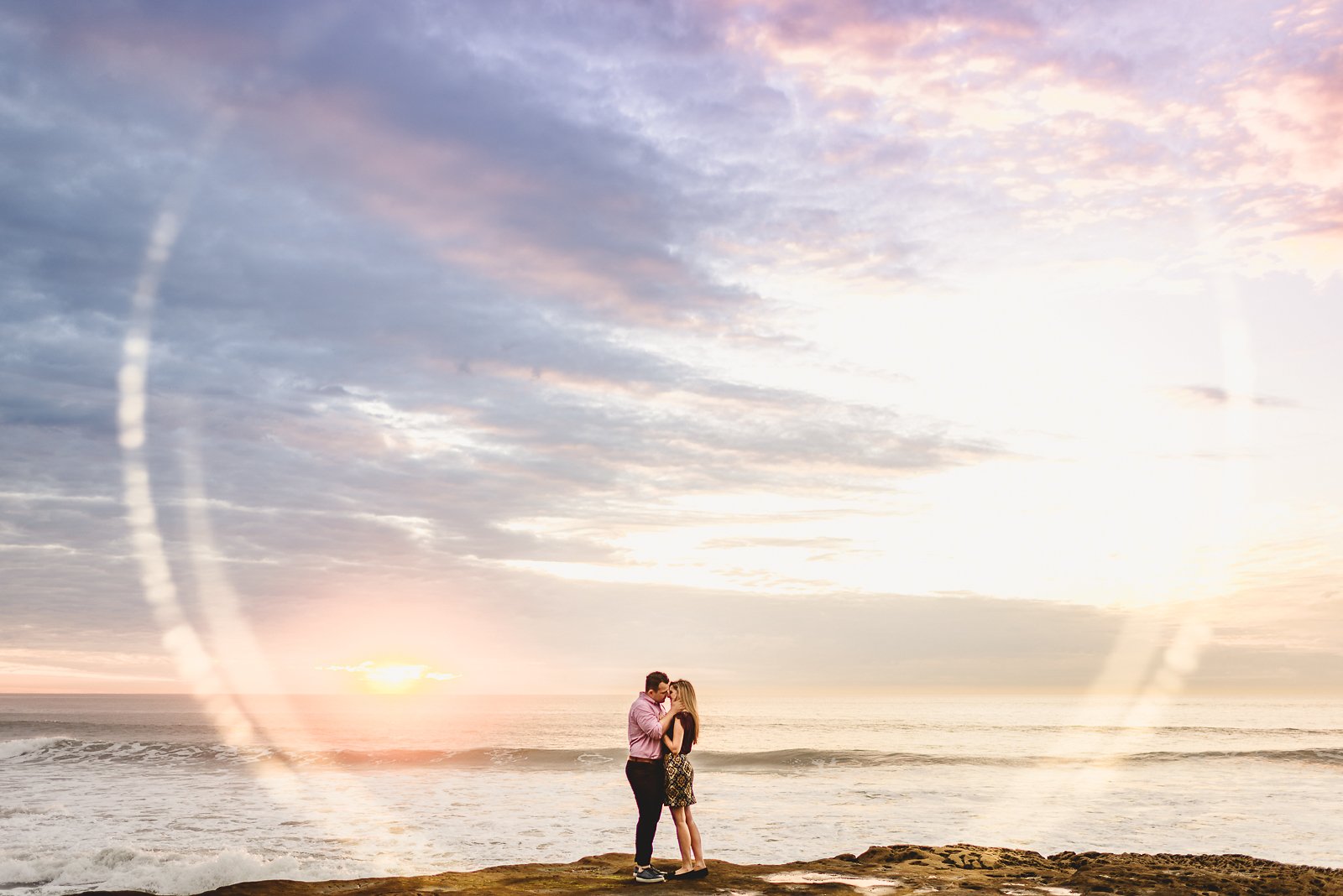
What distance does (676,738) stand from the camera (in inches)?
446

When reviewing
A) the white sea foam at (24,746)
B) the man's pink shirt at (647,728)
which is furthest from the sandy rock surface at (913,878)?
the white sea foam at (24,746)

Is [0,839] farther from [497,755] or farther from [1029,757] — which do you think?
[1029,757]

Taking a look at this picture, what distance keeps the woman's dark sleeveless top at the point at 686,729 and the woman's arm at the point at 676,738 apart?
36 millimetres

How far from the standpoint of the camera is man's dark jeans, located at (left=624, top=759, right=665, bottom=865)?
11336mm

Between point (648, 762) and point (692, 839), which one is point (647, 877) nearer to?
point (692, 839)

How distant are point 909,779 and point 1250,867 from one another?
21.9 m

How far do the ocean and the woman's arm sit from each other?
19.8 ft

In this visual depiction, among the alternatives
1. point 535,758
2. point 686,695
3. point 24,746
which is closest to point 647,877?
point 686,695

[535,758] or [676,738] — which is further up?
[676,738]

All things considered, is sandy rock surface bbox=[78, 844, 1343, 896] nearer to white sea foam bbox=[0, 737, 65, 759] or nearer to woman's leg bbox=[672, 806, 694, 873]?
woman's leg bbox=[672, 806, 694, 873]

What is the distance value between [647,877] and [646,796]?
1079 mm

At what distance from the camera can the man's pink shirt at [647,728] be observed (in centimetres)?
1127

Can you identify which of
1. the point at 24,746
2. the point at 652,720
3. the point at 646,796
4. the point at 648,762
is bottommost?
the point at 24,746

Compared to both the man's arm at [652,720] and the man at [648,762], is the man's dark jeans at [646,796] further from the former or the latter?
the man's arm at [652,720]
